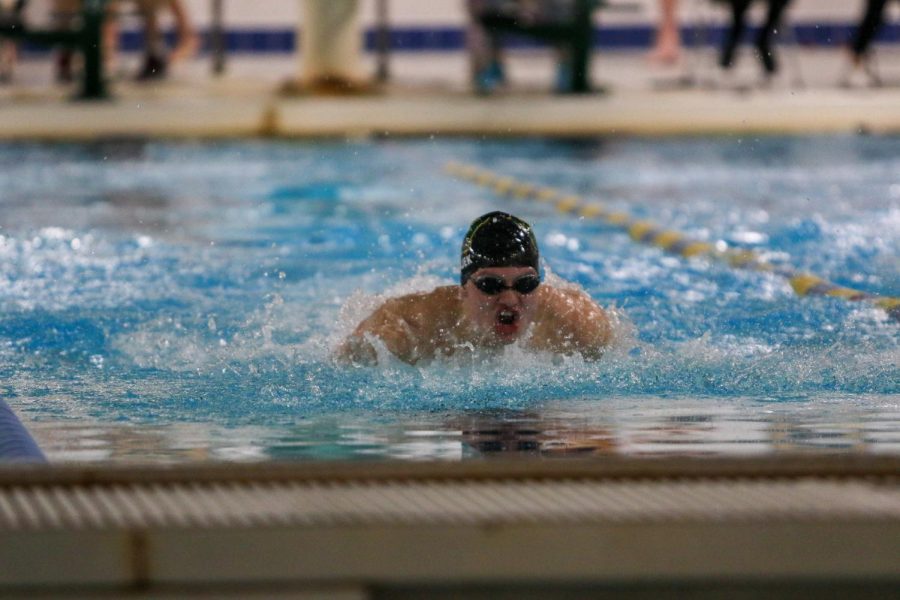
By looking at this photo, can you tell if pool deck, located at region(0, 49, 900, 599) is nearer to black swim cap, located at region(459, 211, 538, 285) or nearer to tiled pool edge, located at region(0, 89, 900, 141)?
black swim cap, located at region(459, 211, 538, 285)

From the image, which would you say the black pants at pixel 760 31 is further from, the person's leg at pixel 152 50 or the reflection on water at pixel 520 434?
the reflection on water at pixel 520 434

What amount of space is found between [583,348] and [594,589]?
2713 millimetres

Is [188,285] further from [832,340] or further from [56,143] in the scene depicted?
[56,143]

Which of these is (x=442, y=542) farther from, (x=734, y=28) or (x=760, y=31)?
(x=760, y=31)

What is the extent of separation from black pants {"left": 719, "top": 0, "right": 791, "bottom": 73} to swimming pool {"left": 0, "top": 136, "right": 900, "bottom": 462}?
4.63 ft

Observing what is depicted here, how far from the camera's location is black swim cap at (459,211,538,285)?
4148mm

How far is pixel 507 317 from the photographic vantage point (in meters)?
4.14

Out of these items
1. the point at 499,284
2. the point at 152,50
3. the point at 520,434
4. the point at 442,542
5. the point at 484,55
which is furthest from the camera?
the point at 152,50

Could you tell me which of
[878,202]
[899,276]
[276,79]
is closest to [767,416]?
[899,276]

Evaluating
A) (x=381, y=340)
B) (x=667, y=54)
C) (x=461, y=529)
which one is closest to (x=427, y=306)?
(x=381, y=340)

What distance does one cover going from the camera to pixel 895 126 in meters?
11.0

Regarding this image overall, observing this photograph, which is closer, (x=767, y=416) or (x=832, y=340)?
(x=767, y=416)

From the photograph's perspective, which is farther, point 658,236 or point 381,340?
point 658,236

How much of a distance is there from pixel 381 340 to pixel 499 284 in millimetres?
426
